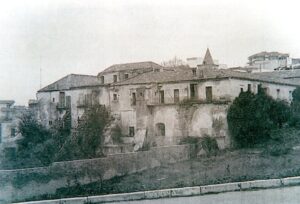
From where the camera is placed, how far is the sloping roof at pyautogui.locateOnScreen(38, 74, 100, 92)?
514 centimetres

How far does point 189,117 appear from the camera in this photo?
216 inches

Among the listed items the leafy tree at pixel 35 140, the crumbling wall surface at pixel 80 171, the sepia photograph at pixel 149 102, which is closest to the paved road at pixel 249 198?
the sepia photograph at pixel 149 102

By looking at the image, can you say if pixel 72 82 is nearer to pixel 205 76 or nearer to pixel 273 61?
pixel 205 76

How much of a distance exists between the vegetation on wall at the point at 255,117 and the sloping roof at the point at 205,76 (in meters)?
0.21

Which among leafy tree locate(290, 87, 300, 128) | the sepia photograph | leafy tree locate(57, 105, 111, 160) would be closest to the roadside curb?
the sepia photograph

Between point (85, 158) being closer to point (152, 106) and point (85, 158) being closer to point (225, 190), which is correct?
point (152, 106)

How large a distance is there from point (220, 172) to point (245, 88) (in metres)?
0.91

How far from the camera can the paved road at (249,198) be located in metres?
4.82

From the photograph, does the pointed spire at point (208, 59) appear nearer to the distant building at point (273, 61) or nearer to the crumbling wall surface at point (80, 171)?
the distant building at point (273, 61)

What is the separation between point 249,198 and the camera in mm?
4891

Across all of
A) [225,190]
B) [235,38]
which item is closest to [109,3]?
[235,38]

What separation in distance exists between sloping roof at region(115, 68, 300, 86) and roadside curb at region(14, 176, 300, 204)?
1.03 metres

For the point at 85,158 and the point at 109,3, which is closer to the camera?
the point at 109,3

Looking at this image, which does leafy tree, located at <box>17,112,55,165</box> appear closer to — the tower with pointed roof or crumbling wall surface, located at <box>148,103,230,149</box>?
crumbling wall surface, located at <box>148,103,230,149</box>
